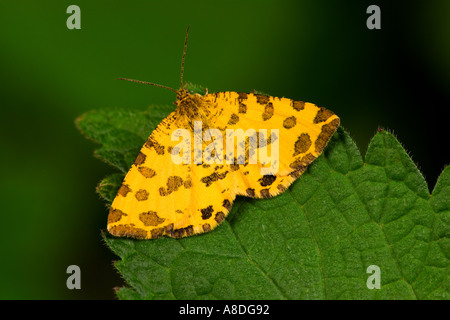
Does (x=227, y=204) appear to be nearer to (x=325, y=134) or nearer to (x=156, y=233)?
(x=156, y=233)

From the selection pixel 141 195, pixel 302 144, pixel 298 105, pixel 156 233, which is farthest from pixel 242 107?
pixel 156 233

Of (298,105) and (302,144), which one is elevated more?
(298,105)

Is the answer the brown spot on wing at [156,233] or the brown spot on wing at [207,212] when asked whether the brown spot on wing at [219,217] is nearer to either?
the brown spot on wing at [207,212]

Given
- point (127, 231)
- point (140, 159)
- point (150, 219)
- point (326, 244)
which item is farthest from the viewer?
point (140, 159)

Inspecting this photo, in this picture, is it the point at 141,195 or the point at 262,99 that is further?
the point at 262,99

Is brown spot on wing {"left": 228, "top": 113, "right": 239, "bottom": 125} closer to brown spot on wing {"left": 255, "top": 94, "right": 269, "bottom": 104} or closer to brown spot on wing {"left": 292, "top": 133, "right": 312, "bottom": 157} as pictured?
brown spot on wing {"left": 255, "top": 94, "right": 269, "bottom": 104}

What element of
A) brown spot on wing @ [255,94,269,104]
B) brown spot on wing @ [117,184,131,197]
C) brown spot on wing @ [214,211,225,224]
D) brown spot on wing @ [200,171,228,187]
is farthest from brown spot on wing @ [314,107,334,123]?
brown spot on wing @ [117,184,131,197]
